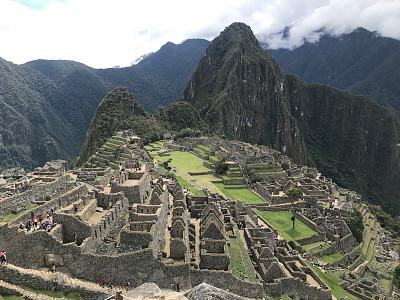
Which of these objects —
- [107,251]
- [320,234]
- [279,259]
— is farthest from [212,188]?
[107,251]

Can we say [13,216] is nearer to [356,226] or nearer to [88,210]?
[88,210]

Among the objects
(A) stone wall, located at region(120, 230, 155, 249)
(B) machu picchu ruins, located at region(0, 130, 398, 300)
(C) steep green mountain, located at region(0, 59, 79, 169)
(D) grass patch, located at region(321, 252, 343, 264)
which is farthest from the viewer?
(C) steep green mountain, located at region(0, 59, 79, 169)

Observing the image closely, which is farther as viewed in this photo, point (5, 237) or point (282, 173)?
point (282, 173)

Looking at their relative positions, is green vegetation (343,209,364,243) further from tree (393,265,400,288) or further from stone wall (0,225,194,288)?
stone wall (0,225,194,288)

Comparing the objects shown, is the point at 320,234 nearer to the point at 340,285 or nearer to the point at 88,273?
the point at 340,285

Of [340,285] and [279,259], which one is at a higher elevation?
[279,259]

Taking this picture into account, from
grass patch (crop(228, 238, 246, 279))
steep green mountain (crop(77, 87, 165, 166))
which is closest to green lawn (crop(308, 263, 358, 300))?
grass patch (crop(228, 238, 246, 279))

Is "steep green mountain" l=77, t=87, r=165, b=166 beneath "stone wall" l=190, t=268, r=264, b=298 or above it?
above
